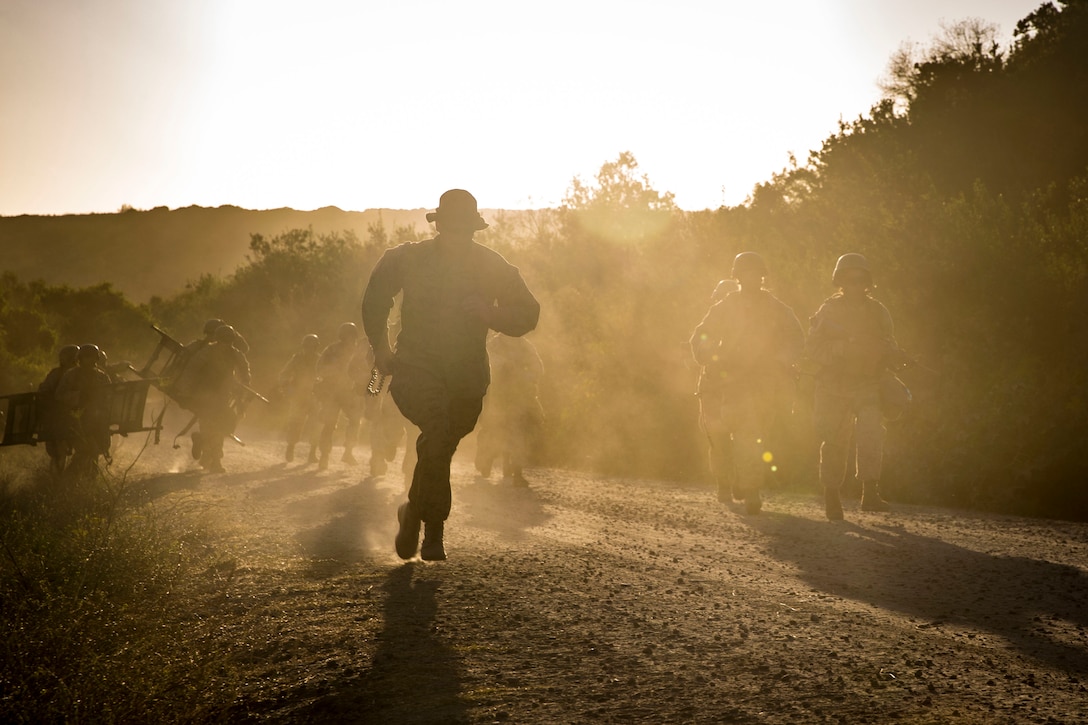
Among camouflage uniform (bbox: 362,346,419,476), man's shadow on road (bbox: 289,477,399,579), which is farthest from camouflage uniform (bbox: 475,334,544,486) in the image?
man's shadow on road (bbox: 289,477,399,579)

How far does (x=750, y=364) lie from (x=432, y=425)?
570 cm

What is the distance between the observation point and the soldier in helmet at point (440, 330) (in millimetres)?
7129

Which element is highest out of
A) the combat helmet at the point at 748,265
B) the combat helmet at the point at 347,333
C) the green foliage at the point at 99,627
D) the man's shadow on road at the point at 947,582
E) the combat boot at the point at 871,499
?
the combat helmet at the point at 748,265

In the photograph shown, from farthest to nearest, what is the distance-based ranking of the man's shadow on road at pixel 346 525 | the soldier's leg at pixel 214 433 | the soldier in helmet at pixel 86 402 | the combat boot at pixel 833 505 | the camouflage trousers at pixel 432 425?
1. the soldier's leg at pixel 214 433
2. the soldier in helmet at pixel 86 402
3. the combat boot at pixel 833 505
4. the man's shadow on road at pixel 346 525
5. the camouflage trousers at pixel 432 425

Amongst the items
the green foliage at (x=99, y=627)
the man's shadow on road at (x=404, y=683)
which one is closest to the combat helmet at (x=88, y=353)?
the green foliage at (x=99, y=627)

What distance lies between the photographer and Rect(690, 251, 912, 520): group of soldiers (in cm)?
1183

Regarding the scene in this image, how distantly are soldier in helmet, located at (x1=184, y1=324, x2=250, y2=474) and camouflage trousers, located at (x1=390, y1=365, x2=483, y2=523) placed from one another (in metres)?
11.7

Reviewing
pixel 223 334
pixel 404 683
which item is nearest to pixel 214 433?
pixel 223 334

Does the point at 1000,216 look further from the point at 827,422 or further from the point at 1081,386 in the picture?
the point at 827,422

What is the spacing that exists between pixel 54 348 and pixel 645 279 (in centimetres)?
2703

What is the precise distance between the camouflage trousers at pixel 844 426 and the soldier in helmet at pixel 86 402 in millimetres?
9100

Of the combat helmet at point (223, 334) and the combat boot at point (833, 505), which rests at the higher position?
the combat helmet at point (223, 334)

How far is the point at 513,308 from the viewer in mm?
7285

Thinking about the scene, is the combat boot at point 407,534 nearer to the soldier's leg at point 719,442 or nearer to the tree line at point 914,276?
the soldier's leg at point 719,442
